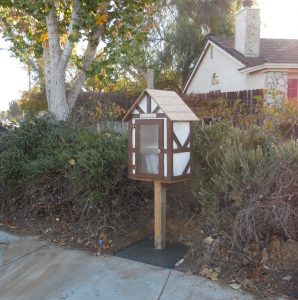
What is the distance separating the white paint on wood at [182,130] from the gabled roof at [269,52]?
9.45 metres

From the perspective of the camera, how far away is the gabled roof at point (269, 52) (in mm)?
13770

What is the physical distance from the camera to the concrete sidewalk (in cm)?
403

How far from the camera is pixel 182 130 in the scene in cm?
480

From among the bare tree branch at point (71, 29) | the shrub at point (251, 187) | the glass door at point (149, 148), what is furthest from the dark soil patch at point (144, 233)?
the bare tree branch at point (71, 29)

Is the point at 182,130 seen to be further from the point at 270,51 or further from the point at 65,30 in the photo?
the point at 270,51

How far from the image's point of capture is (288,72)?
1382 centimetres

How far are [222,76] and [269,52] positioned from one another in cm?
276

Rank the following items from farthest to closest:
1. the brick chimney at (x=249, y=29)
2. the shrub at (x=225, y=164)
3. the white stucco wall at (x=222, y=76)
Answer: the brick chimney at (x=249, y=29)
the white stucco wall at (x=222, y=76)
the shrub at (x=225, y=164)

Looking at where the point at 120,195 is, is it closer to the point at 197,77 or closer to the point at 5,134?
the point at 5,134

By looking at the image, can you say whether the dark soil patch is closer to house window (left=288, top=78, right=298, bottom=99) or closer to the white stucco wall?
the white stucco wall

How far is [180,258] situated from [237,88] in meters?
12.7

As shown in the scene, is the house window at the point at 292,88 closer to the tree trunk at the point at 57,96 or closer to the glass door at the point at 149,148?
the tree trunk at the point at 57,96

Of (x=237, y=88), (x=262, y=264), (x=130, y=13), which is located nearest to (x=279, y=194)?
(x=262, y=264)

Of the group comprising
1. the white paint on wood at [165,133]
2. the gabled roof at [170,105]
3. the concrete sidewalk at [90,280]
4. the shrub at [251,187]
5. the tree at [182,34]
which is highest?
the tree at [182,34]
